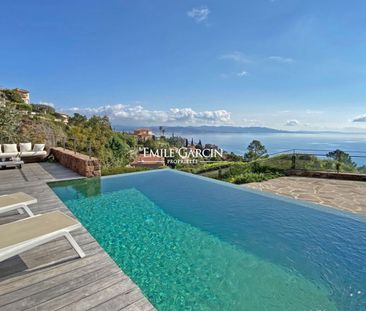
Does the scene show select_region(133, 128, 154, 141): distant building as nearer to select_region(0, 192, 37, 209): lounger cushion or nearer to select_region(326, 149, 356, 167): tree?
select_region(326, 149, 356, 167): tree

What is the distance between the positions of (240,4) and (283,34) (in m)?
2.48

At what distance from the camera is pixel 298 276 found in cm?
325

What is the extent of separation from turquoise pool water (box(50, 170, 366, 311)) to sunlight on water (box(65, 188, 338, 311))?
13 millimetres

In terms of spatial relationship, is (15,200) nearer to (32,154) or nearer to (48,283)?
(48,283)

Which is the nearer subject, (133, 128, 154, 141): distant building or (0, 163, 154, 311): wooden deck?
(0, 163, 154, 311): wooden deck

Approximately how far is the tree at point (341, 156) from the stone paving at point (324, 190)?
1589 mm

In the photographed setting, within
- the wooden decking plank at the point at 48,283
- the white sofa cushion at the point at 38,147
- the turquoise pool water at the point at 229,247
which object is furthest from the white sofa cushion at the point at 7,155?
the wooden decking plank at the point at 48,283

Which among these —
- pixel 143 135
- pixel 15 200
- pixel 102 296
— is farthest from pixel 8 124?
pixel 143 135

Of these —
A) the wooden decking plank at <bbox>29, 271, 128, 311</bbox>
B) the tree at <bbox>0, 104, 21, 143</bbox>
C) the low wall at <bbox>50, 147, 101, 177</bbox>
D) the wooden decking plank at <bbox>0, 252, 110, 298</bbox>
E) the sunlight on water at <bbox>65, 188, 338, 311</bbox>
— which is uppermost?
the tree at <bbox>0, 104, 21, 143</bbox>

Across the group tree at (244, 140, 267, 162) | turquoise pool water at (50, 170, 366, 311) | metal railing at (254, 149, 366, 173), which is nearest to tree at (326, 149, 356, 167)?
metal railing at (254, 149, 366, 173)

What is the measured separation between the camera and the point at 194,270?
3303 mm

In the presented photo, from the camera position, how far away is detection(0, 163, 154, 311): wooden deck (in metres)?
1.96

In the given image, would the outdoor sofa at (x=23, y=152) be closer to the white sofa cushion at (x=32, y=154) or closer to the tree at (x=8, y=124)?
the white sofa cushion at (x=32, y=154)

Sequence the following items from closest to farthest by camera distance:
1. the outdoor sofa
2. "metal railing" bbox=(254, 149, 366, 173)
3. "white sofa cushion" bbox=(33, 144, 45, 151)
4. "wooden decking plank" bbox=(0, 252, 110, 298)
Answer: "wooden decking plank" bbox=(0, 252, 110, 298)
the outdoor sofa
"metal railing" bbox=(254, 149, 366, 173)
"white sofa cushion" bbox=(33, 144, 45, 151)
